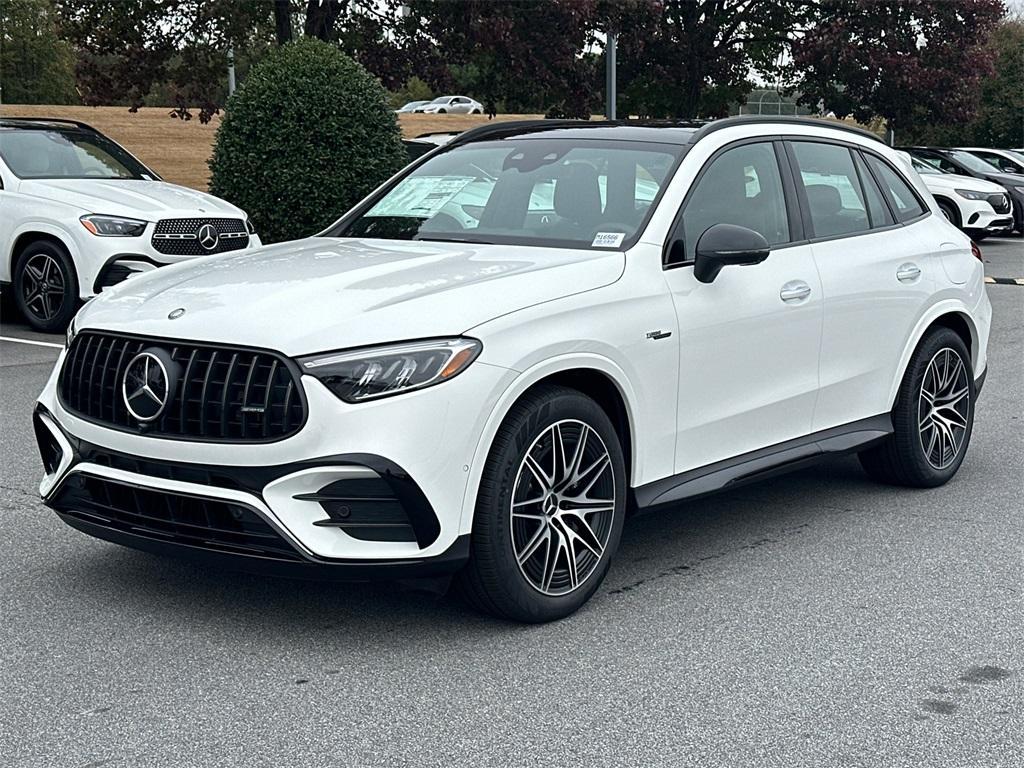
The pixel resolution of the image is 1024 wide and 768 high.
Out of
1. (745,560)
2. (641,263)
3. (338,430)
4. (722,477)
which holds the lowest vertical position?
(745,560)

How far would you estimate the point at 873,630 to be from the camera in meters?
4.71

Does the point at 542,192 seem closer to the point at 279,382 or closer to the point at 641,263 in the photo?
the point at 641,263

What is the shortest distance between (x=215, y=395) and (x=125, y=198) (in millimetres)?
8422

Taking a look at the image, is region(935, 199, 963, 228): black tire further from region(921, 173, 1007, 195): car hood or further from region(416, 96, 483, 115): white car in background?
region(416, 96, 483, 115): white car in background

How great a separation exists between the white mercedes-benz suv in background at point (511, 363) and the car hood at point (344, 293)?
0.01 meters

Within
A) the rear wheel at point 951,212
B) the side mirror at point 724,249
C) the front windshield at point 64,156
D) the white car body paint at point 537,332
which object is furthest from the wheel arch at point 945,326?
the rear wheel at point 951,212

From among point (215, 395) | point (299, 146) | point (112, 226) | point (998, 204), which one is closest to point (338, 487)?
point (215, 395)

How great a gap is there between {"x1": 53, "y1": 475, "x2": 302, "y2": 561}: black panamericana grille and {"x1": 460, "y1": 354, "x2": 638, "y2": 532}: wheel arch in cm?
61

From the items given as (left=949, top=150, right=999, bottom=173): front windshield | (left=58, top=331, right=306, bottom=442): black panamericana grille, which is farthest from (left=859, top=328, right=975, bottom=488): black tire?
(left=949, top=150, right=999, bottom=173): front windshield

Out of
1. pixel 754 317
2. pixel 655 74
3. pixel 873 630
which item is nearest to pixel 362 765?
pixel 873 630

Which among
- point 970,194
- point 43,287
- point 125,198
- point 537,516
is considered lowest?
point 970,194

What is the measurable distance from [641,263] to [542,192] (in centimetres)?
76

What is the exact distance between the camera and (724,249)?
17.1ft

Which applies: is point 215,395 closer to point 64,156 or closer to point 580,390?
Answer: point 580,390
